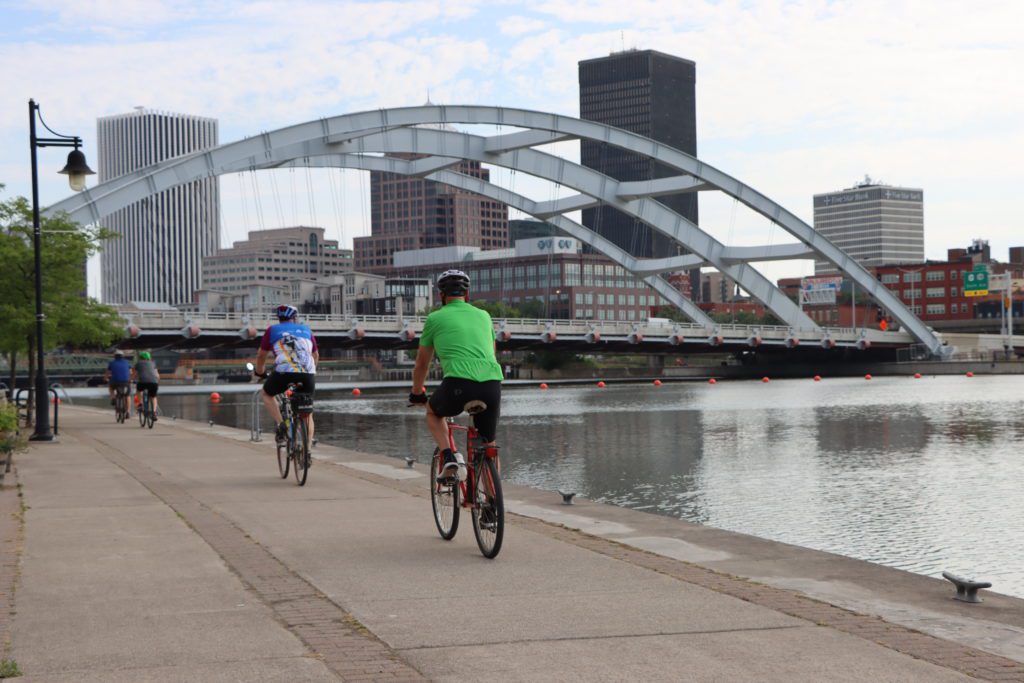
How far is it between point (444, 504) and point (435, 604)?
237 centimetres

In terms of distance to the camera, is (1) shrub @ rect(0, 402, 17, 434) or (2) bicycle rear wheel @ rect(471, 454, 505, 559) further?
(1) shrub @ rect(0, 402, 17, 434)

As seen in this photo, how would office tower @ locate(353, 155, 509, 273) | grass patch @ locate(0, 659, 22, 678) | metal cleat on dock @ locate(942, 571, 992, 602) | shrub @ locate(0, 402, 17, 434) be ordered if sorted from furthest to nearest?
office tower @ locate(353, 155, 509, 273) < shrub @ locate(0, 402, 17, 434) < metal cleat on dock @ locate(942, 571, 992, 602) < grass patch @ locate(0, 659, 22, 678)

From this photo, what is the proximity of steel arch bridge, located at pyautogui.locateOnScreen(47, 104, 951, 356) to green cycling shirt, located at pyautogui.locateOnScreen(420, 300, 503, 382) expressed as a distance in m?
46.6

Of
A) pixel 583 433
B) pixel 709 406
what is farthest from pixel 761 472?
pixel 709 406

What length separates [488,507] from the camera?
7840 mm

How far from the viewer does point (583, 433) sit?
26.2 metres

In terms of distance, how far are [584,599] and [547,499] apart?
533cm

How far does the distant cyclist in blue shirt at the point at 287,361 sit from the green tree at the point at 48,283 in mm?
13999

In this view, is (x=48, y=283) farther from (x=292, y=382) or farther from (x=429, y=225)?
(x=429, y=225)

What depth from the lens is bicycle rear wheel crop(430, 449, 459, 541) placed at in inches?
337

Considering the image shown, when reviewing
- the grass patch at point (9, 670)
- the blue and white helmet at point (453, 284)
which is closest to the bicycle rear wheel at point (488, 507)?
the blue and white helmet at point (453, 284)

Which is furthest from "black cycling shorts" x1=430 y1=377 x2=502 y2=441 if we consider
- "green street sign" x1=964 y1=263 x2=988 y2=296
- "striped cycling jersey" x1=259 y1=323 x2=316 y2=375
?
"green street sign" x1=964 y1=263 x2=988 y2=296

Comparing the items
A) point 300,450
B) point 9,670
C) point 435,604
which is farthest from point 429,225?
point 9,670

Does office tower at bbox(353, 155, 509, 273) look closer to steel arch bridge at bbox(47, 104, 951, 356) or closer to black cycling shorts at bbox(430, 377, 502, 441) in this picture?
steel arch bridge at bbox(47, 104, 951, 356)
